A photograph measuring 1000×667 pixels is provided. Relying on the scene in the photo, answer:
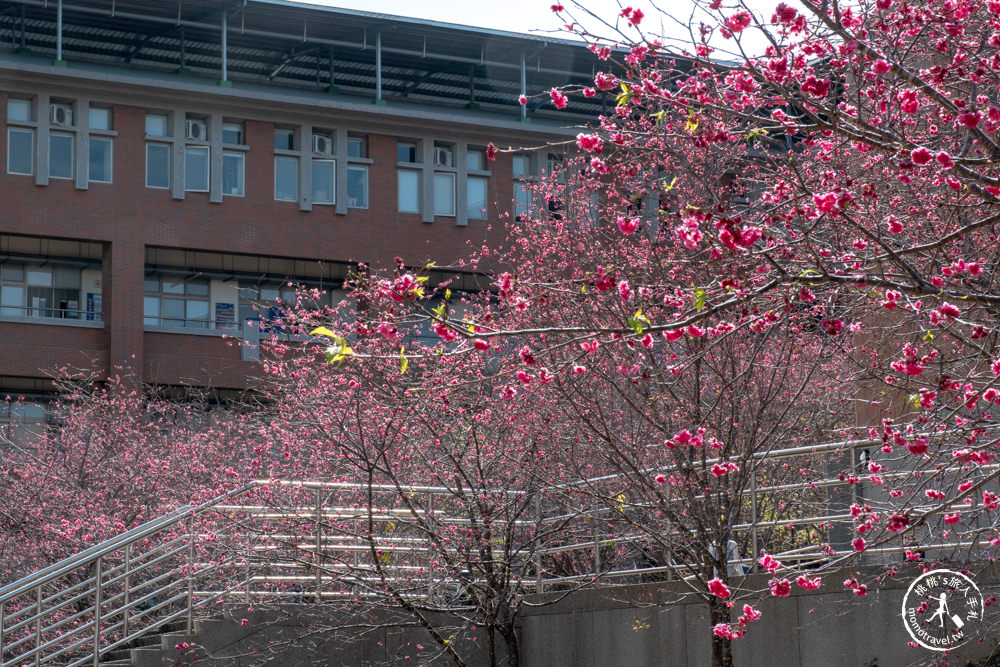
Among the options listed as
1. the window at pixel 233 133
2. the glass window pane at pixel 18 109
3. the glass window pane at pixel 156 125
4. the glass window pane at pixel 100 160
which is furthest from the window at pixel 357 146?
the glass window pane at pixel 18 109

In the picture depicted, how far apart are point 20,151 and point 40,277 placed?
170 inches

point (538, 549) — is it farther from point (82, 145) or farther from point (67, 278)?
point (67, 278)

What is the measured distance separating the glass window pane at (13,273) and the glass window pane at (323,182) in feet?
29.5

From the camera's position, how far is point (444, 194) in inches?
1732

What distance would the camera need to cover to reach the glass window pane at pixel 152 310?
139 feet

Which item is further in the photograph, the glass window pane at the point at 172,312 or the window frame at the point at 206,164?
the glass window pane at the point at 172,312

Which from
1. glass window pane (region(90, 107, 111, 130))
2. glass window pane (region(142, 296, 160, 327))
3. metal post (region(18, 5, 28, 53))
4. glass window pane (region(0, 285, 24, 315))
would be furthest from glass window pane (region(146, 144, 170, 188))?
glass window pane (region(0, 285, 24, 315))

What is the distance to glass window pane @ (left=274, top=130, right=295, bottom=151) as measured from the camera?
140ft

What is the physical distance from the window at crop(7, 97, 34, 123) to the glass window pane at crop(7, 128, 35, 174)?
16.8 inches

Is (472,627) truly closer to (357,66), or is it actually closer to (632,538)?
(632,538)

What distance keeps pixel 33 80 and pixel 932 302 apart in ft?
119

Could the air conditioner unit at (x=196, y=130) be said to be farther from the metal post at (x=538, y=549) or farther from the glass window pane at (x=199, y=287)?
the metal post at (x=538, y=549)

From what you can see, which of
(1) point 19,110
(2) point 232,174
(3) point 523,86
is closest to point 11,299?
(1) point 19,110

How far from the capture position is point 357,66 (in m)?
43.8
